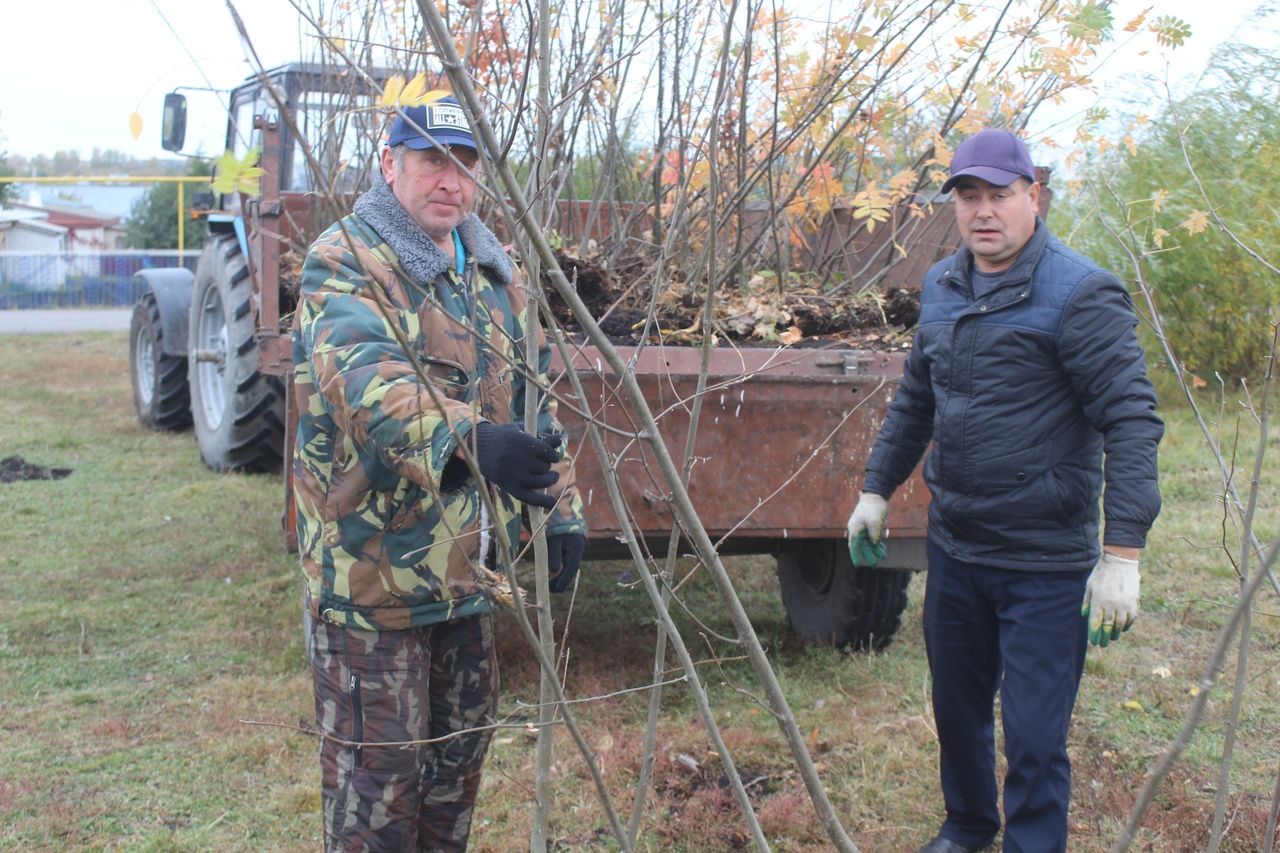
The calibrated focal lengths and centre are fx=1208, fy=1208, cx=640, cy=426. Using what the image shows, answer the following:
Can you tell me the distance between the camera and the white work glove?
8.21 feet

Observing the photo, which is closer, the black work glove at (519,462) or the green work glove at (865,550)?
the black work glove at (519,462)

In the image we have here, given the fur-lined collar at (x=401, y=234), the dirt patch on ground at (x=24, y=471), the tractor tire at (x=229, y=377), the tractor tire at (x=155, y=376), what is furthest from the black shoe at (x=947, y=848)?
the tractor tire at (x=155, y=376)

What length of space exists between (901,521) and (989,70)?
6.31ft

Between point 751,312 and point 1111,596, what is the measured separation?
7.03 ft

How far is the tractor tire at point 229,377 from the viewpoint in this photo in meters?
6.53

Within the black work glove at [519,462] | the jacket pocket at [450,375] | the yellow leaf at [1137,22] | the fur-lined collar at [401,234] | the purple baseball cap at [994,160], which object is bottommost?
the black work glove at [519,462]

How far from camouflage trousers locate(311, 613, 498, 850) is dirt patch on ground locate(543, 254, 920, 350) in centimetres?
180

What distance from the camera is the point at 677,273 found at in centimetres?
474

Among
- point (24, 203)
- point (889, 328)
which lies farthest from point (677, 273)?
point (24, 203)

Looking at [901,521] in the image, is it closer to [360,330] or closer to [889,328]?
[889,328]

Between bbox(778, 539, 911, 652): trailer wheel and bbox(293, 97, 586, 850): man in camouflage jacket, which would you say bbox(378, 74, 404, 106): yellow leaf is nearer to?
bbox(293, 97, 586, 850): man in camouflage jacket

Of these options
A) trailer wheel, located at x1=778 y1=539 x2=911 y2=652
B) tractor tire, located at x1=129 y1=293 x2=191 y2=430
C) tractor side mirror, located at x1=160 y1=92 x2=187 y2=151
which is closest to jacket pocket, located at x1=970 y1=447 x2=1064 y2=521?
trailer wheel, located at x1=778 y1=539 x2=911 y2=652

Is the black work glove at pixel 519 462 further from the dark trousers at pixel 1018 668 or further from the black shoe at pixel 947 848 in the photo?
the black shoe at pixel 947 848

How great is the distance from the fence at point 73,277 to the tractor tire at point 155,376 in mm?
17704
